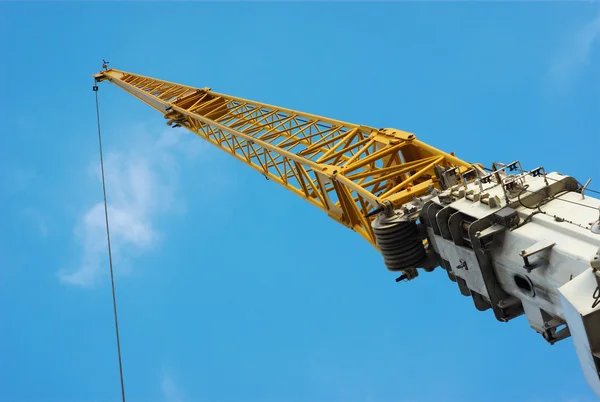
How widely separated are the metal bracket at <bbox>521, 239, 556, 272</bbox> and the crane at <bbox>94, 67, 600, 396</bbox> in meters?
0.02

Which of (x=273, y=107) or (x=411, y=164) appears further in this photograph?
(x=273, y=107)

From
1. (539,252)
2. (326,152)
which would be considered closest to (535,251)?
(539,252)

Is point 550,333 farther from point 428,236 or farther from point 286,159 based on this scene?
point 286,159

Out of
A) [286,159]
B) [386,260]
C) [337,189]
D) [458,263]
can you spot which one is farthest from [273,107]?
[458,263]

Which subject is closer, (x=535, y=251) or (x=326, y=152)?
(x=535, y=251)

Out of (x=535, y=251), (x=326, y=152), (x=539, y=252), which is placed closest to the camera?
(x=535, y=251)

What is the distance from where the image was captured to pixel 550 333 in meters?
16.8

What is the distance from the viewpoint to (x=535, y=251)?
15070mm

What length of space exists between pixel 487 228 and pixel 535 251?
229cm

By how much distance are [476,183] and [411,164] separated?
6.00 m

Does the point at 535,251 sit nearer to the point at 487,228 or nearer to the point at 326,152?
the point at 487,228

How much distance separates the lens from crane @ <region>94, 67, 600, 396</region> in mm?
14359

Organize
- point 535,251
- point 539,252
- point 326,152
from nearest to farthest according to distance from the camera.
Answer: point 535,251
point 539,252
point 326,152

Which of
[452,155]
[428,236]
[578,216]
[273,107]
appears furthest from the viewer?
[273,107]
